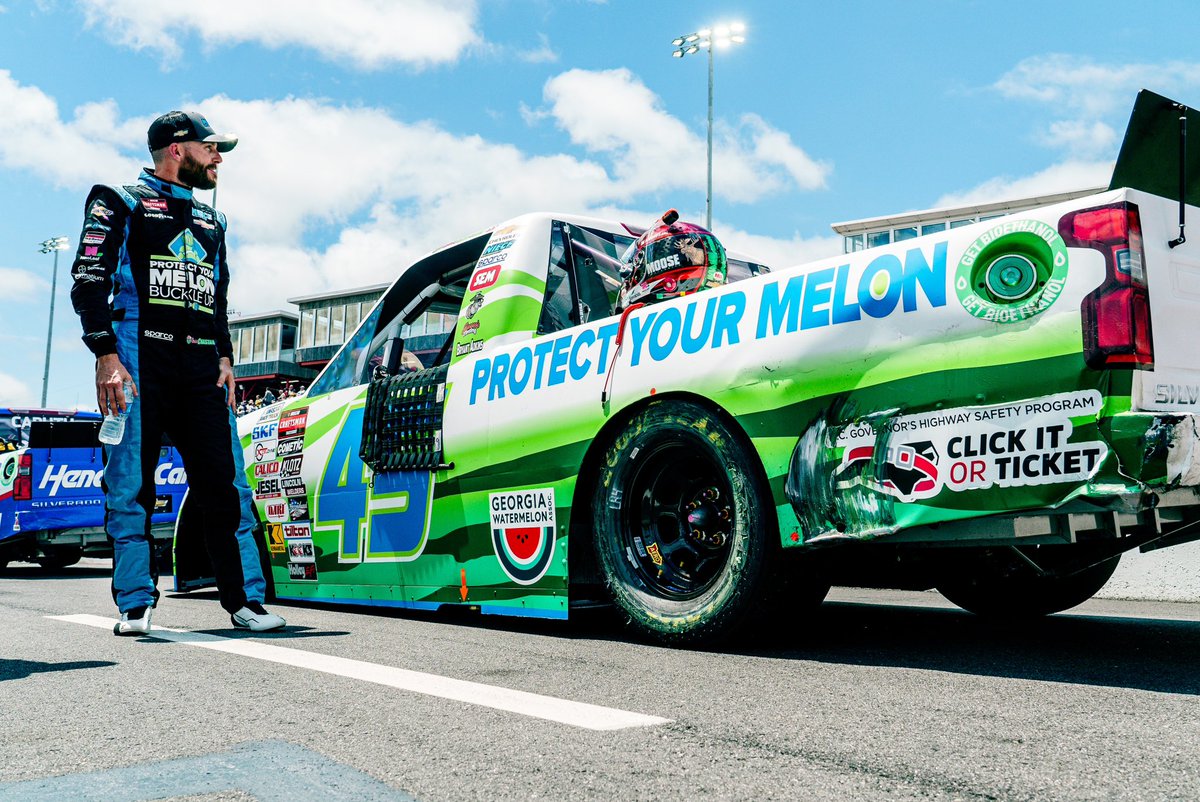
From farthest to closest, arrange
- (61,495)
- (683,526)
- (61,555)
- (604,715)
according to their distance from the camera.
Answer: (61,555) → (61,495) → (683,526) → (604,715)

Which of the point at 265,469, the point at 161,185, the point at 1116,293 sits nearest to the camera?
the point at 1116,293

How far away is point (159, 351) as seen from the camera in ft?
14.2

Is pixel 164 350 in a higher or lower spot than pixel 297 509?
higher

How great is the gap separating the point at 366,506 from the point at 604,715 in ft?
9.38

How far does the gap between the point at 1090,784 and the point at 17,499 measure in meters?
10.1

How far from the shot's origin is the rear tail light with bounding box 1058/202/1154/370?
2.62m

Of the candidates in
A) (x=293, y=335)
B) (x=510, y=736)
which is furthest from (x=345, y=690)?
(x=293, y=335)

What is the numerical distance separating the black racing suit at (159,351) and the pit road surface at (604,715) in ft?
1.51

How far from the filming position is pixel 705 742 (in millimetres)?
2113

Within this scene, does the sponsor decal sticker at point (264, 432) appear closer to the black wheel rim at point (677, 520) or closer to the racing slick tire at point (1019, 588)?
the black wheel rim at point (677, 520)

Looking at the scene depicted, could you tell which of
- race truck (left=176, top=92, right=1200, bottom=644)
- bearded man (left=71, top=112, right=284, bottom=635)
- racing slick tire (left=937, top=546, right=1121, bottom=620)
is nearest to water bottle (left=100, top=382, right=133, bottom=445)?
bearded man (left=71, top=112, right=284, bottom=635)

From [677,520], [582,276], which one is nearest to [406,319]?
[582,276]

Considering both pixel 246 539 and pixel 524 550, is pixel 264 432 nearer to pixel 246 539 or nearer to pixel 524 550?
pixel 246 539

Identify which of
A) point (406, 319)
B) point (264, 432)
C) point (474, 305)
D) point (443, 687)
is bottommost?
point (443, 687)
